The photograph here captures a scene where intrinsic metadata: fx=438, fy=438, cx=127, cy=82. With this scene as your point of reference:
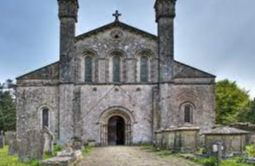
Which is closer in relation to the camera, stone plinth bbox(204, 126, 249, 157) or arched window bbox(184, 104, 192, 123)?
stone plinth bbox(204, 126, 249, 157)

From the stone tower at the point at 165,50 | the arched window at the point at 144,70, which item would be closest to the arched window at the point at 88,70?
the arched window at the point at 144,70

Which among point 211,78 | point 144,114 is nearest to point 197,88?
point 211,78

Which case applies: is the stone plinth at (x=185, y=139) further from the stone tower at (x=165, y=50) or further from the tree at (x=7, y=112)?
the tree at (x=7, y=112)

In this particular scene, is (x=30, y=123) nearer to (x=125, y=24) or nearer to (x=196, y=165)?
(x=125, y=24)

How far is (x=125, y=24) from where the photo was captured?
36.7 metres

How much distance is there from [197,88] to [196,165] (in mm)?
20033

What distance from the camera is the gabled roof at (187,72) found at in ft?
117

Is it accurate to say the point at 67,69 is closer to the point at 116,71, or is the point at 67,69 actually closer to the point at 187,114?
the point at 116,71

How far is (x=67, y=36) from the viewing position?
35875mm

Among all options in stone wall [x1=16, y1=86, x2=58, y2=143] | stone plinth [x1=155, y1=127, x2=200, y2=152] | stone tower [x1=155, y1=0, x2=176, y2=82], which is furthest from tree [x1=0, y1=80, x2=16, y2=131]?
stone plinth [x1=155, y1=127, x2=200, y2=152]

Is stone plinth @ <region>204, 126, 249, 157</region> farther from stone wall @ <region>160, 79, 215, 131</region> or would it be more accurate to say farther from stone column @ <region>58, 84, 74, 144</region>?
stone column @ <region>58, 84, 74, 144</region>

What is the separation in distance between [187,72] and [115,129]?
7.77 m

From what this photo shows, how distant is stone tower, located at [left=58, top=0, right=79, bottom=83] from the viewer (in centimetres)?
3531

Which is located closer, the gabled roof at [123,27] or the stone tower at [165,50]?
the stone tower at [165,50]
